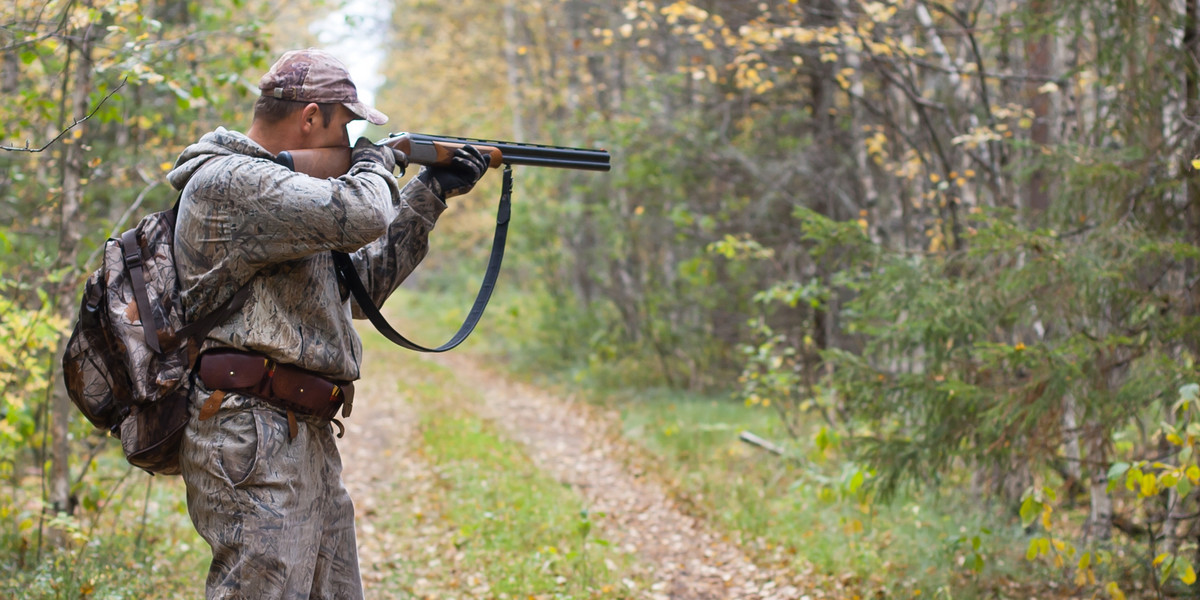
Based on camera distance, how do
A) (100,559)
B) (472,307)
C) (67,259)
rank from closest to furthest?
(472,307) < (100,559) < (67,259)

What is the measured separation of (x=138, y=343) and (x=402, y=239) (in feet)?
3.65

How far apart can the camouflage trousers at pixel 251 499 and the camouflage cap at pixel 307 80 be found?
1.05 meters

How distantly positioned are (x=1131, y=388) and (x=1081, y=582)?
1.19 metres

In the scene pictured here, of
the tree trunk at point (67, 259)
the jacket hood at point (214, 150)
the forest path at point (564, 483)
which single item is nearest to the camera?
the jacket hood at point (214, 150)

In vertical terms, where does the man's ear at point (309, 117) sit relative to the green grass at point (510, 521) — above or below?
above

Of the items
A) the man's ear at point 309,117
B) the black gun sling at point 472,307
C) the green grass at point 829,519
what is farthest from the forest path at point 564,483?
the man's ear at point 309,117

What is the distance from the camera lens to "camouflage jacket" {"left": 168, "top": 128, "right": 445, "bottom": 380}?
9.25ft

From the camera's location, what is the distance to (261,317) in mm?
2928

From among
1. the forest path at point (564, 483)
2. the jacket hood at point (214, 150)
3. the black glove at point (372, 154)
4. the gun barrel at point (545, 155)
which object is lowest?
the forest path at point (564, 483)

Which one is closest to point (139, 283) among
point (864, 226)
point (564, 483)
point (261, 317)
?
point (261, 317)

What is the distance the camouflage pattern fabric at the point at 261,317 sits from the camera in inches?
111

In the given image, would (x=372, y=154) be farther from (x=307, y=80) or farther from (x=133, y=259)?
(x=133, y=259)

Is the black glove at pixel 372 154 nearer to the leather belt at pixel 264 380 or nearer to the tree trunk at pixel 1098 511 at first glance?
the leather belt at pixel 264 380

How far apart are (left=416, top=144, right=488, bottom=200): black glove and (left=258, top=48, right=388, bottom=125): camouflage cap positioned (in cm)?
57
